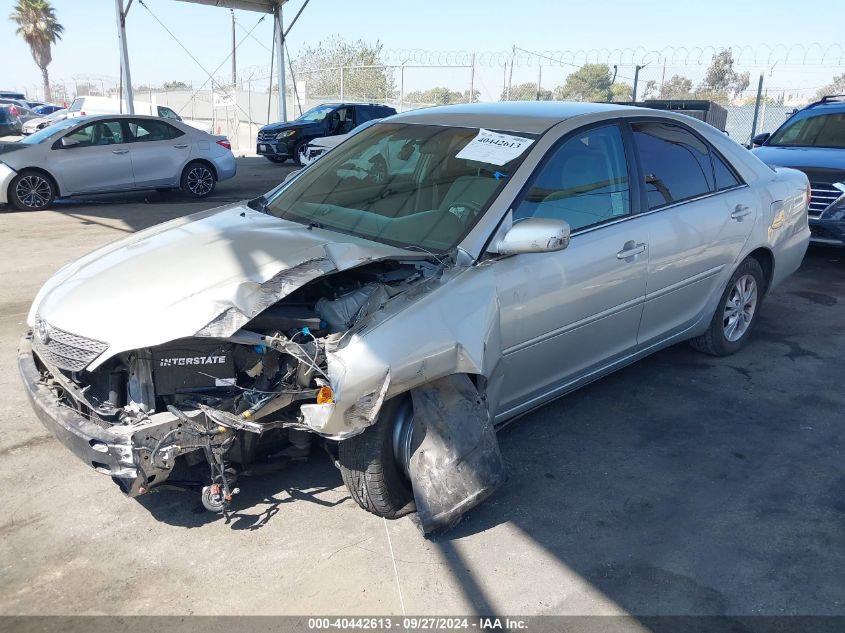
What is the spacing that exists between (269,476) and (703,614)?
6.78ft

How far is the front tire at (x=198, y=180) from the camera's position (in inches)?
499

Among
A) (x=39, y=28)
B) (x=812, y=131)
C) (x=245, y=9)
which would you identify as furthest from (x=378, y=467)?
(x=39, y=28)

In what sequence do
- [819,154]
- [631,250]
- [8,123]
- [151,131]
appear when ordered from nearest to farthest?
[631,250] < [819,154] < [151,131] < [8,123]

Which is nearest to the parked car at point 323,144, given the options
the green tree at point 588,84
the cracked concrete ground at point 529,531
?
the cracked concrete ground at point 529,531

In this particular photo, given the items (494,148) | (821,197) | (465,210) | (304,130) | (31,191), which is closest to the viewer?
(465,210)

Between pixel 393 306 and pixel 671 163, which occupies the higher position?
pixel 671 163

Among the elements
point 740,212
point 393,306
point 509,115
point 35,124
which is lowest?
point 35,124

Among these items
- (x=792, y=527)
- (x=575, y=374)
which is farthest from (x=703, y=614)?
(x=575, y=374)

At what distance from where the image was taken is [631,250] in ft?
13.2

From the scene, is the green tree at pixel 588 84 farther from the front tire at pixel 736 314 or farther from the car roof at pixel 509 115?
the car roof at pixel 509 115

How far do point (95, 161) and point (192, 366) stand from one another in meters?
9.98

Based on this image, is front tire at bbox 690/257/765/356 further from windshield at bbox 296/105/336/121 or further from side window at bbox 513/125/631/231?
windshield at bbox 296/105/336/121

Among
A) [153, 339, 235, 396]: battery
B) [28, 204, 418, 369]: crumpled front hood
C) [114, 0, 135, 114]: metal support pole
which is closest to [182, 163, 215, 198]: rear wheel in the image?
[114, 0, 135, 114]: metal support pole

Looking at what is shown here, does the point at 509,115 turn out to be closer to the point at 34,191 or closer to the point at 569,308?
the point at 569,308
